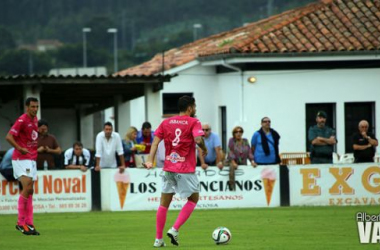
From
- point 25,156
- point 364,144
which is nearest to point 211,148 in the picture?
point 364,144

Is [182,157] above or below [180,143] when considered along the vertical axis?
below

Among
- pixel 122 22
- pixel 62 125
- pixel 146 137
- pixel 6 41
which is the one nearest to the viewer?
pixel 146 137

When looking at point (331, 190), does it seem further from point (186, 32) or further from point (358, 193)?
point (186, 32)

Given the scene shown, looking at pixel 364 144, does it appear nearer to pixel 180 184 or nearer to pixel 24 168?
pixel 24 168

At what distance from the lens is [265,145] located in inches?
969

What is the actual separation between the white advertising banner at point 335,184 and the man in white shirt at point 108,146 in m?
3.76

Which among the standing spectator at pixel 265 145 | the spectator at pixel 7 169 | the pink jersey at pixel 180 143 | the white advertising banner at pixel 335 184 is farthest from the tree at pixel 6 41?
the pink jersey at pixel 180 143

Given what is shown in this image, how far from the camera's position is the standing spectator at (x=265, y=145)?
24.6 meters

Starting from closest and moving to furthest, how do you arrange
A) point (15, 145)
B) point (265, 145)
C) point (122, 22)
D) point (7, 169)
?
point (15, 145) → point (7, 169) → point (265, 145) → point (122, 22)

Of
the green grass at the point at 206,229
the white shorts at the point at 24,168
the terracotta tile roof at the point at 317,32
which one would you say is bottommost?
the green grass at the point at 206,229

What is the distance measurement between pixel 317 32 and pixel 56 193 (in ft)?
54.5

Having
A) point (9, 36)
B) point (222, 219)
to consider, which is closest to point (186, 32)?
point (9, 36)

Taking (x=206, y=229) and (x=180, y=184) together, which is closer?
(x=180, y=184)

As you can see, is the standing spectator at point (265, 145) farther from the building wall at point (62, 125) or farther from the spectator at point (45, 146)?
the building wall at point (62, 125)
